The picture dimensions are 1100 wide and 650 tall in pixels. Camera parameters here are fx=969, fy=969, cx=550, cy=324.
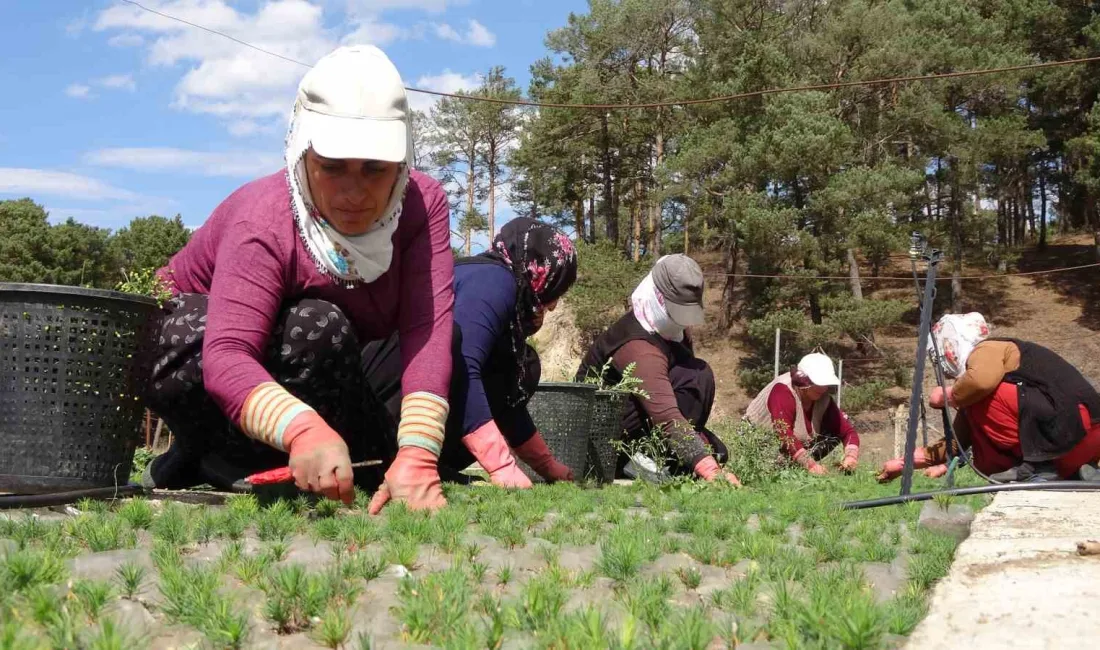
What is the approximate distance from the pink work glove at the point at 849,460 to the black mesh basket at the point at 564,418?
129 inches

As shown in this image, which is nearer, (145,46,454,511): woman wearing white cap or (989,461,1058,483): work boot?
(145,46,454,511): woman wearing white cap

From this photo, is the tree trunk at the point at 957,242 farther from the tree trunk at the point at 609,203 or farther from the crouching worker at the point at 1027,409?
the crouching worker at the point at 1027,409

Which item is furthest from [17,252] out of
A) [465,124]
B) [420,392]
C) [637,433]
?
[420,392]

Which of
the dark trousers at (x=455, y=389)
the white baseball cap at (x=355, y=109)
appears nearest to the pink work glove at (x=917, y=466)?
the dark trousers at (x=455, y=389)

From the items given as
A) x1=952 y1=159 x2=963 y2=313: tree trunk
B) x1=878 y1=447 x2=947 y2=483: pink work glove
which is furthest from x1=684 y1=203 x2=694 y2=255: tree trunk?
x1=878 y1=447 x2=947 y2=483: pink work glove

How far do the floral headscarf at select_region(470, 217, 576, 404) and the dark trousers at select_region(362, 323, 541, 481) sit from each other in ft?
0.23

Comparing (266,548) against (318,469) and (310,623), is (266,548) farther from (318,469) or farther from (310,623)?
(310,623)

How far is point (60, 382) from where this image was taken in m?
3.19

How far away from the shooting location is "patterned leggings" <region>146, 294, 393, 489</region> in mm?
3332

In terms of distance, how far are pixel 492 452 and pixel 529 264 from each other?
1.13m

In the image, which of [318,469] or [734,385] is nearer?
[318,469]

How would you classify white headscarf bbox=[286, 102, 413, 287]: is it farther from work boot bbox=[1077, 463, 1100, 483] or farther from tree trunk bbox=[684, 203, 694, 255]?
tree trunk bbox=[684, 203, 694, 255]

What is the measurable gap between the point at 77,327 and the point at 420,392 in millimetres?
1141

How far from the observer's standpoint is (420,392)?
3311 millimetres
